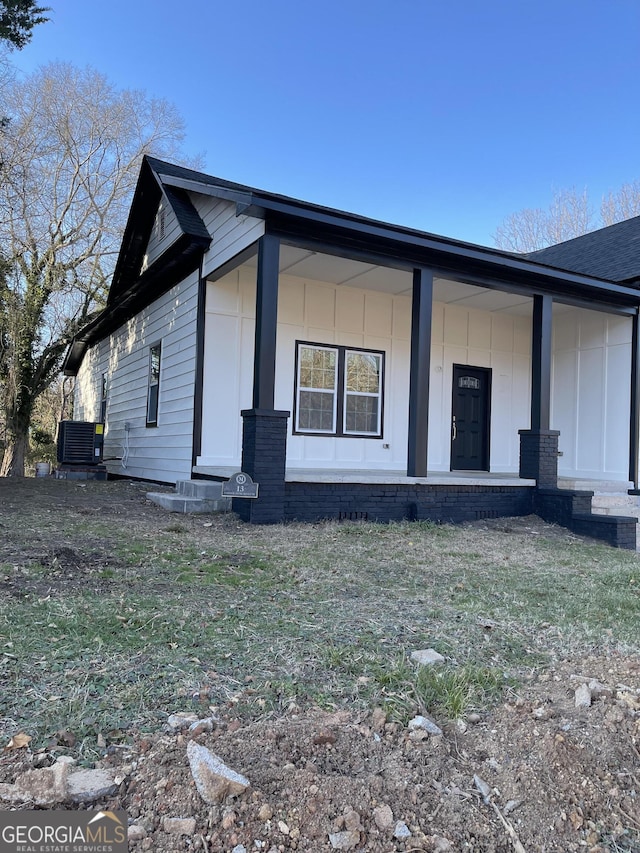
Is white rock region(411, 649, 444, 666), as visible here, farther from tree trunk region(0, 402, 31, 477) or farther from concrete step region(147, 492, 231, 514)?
tree trunk region(0, 402, 31, 477)

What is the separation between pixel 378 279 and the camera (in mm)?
9305

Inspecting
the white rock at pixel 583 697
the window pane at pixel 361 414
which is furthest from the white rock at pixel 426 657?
the window pane at pixel 361 414

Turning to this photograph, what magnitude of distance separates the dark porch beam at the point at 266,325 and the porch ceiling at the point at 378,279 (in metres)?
0.73

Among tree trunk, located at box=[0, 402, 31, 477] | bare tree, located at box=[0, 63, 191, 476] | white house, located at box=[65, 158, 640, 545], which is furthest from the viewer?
tree trunk, located at box=[0, 402, 31, 477]

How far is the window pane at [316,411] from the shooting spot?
9500 millimetres

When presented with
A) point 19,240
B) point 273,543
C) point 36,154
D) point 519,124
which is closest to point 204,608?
point 273,543

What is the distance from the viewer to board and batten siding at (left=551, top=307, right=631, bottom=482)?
10.1m

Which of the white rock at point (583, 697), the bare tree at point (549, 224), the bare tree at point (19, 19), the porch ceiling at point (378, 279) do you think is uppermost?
the bare tree at point (549, 224)

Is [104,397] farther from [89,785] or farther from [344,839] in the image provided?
[344,839]

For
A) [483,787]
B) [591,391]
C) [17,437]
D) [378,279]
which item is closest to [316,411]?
[378,279]

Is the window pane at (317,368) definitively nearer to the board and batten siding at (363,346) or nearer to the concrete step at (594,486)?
the board and batten siding at (363,346)

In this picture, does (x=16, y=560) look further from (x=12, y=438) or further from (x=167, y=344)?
(x=12, y=438)

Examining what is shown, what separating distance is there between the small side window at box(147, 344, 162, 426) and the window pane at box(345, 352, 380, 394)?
343cm

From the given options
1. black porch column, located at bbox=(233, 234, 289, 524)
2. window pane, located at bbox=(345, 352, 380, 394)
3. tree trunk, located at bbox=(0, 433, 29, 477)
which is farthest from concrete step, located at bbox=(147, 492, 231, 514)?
tree trunk, located at bbox=(0, 433, 29, 477)
